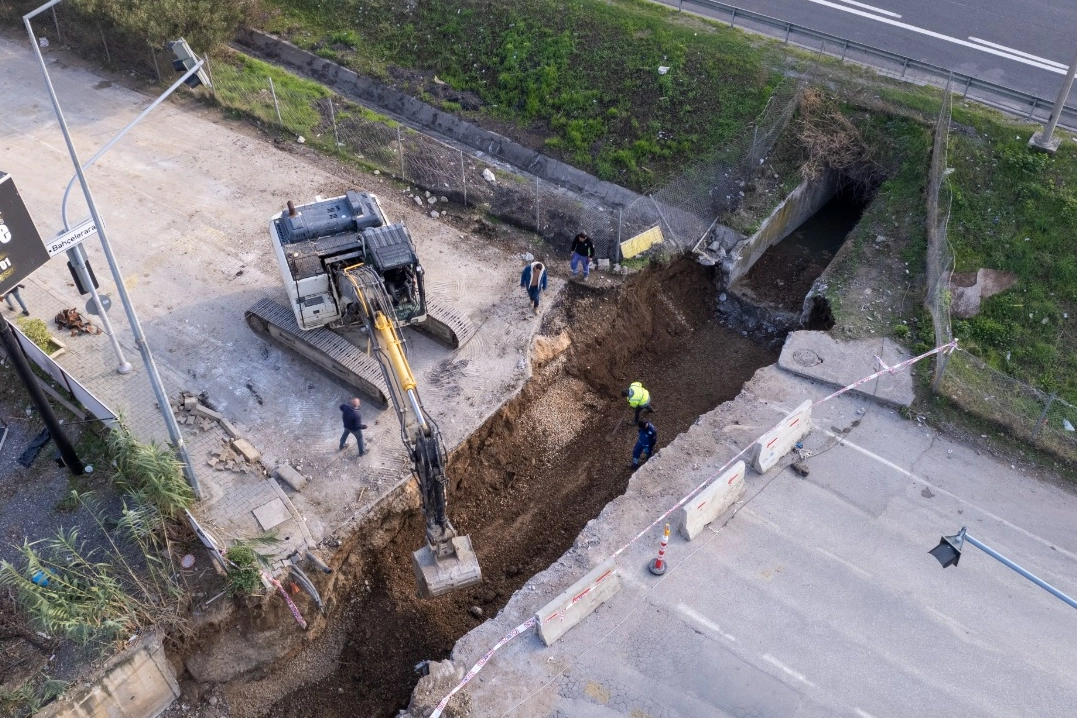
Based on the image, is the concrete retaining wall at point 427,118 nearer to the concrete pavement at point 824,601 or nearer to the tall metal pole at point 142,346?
the concrete pavement at point 824,601

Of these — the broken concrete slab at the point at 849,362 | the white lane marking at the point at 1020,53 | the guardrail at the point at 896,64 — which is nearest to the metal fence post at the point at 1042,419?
the broken concrete slab at the point at 849,362

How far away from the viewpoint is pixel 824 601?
42.1ft

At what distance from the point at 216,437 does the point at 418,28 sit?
1479 centimetres

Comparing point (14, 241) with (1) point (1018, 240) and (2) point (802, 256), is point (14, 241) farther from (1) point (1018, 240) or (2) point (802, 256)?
(1) point (1018, 240)

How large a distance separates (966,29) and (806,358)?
12.6m

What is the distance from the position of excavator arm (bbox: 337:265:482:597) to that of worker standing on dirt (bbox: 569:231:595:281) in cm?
583

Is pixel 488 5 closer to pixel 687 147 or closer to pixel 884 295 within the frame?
pixel 687 147

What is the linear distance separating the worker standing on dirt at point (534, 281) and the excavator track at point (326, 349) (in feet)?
11.8

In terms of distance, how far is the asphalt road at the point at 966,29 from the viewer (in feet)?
70.0

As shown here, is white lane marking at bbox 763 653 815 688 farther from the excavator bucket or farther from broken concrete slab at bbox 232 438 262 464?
broken concrete slab at bbox 232 438 262 464

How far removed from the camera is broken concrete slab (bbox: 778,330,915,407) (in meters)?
15.8

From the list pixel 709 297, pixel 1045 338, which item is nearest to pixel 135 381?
pixel 709 297

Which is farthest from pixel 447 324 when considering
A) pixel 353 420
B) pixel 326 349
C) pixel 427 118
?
pixel 427 118

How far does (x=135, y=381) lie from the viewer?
15758 mm
